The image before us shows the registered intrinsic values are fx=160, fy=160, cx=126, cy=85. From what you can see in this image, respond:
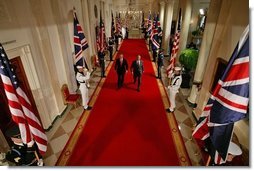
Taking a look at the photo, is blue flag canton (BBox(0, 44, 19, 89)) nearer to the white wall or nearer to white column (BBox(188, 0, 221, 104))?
the white wall

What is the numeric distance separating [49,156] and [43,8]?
462cm

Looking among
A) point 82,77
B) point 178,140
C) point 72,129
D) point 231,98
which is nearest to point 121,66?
point 82,77

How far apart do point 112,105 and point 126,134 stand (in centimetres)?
196

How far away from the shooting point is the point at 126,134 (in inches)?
211

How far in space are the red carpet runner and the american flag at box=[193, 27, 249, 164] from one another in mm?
1958

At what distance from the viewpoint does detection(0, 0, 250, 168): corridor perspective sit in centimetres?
294

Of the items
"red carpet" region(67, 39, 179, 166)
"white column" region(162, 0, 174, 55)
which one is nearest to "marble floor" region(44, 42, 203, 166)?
"red carpet" region(67, 39, 179, 166)

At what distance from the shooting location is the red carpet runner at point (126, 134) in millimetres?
4483

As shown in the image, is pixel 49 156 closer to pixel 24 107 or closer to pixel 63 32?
pixel 24 107

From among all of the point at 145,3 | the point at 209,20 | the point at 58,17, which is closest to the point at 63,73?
the point at 58,17

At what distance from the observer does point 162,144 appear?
16.3ft

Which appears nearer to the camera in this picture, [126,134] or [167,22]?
[126,134]

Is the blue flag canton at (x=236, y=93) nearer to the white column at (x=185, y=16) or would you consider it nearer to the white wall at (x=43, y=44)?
the white wall at (x=43, y=44)

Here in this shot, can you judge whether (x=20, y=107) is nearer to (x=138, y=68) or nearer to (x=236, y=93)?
(x=236, y=93)
